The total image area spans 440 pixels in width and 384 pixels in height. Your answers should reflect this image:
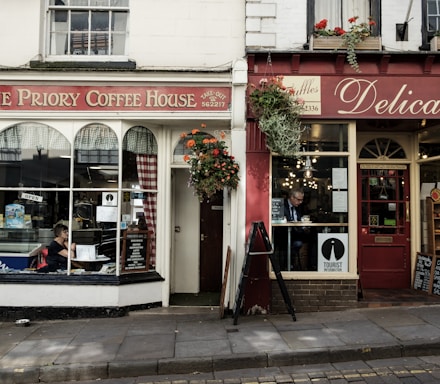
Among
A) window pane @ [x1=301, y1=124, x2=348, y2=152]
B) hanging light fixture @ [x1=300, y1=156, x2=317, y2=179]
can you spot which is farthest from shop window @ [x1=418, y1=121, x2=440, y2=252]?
hanging light fixture @ [x1=300, y1=156, x2=317, y2=179]

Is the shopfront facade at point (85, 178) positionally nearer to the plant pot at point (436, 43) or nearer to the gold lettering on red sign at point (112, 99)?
the gold lettering on red sign at point (112, 99)

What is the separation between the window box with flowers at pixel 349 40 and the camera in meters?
6.95

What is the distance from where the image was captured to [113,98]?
7.18 meters

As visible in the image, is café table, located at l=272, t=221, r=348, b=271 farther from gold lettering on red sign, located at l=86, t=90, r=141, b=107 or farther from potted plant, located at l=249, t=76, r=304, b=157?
gold lettering on red sign, located at l=86, t=90, r=141, b=107

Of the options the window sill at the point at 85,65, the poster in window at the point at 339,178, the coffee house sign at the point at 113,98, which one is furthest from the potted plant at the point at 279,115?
the window sill at the point at 85,65

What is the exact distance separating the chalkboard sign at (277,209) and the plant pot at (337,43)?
264cm

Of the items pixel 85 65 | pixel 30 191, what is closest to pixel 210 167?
pixel 85 65

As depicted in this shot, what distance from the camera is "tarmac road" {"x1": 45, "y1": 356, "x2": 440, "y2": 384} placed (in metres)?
4.62

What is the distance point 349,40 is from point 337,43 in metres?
0.20

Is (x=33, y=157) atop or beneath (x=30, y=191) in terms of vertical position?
atop

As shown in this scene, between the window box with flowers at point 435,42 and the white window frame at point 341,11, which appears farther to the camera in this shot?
the white window frame at point 341,11

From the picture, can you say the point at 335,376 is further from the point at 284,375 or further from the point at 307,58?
the point at 307,58

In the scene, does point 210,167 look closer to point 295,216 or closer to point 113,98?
point 295,216

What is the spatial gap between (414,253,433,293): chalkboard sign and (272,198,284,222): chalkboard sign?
9.86 feet
